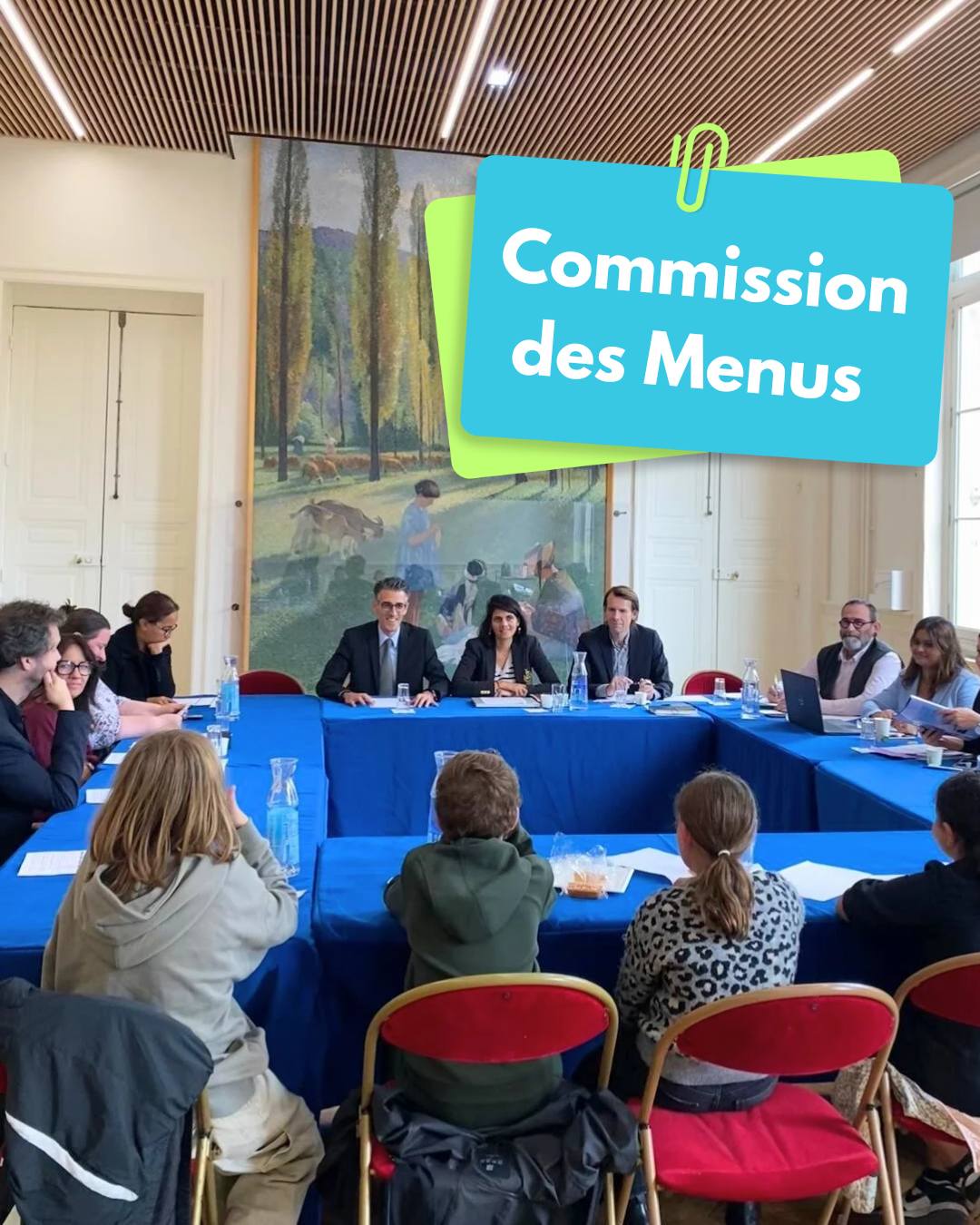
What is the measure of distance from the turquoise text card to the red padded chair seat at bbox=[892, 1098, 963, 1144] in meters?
1.35

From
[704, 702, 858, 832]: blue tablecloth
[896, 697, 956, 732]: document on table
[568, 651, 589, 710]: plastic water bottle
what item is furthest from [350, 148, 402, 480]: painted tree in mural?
[896, 697, 956, 732]: document on table

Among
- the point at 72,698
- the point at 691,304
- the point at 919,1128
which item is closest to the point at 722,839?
the point at 919,1128

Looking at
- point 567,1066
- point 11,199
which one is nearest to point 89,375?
point 11,199

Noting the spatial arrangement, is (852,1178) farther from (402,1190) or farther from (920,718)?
(920,718)

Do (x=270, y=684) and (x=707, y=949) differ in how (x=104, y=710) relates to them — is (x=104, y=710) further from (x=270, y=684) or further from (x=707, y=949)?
(x=707, y=949)

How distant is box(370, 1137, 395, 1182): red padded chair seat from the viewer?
65.3 inches

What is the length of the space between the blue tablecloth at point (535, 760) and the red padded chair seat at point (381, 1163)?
2561mm

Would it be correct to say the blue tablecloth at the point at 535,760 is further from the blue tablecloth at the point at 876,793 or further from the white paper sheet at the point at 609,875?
the white paper sheet at the point at 609,875

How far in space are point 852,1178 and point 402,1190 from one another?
2.48ft

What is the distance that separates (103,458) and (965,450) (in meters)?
5.66

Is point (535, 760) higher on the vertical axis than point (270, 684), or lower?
lower

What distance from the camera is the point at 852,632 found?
5004mm

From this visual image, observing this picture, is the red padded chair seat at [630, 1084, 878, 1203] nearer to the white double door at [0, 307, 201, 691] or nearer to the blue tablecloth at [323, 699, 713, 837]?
the blue tablecloth at [323, 699, 713, 837]

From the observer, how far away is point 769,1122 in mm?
1841
